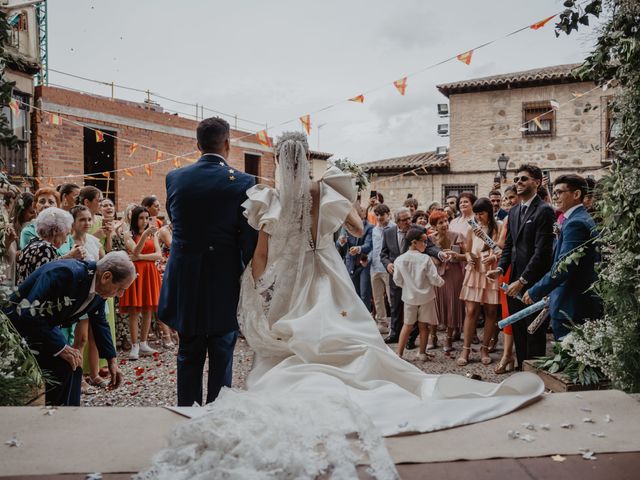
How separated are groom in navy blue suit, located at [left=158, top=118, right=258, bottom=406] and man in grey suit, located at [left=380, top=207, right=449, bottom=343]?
348 centimetres

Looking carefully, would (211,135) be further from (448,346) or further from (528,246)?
(448,346)

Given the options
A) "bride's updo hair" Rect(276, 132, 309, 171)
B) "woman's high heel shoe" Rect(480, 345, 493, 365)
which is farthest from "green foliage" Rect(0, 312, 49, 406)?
"woman's high heel shoe" Rect(480, 345, 493, 365)

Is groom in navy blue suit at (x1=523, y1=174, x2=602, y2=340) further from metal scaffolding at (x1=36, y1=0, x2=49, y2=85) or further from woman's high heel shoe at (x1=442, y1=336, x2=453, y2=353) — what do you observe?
metal scaffolding at (x1=36, y1=0, x2=49, y2=85)

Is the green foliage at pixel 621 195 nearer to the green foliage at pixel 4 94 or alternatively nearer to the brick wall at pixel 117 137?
the green foliage at pixel 4 94

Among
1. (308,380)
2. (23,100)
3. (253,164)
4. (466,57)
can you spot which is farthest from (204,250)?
(253,164)

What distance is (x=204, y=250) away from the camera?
11.5 feet

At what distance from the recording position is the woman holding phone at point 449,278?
6684mm

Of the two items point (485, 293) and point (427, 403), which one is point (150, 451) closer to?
point (427, 403)

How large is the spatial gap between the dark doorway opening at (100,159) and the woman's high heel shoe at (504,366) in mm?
12943

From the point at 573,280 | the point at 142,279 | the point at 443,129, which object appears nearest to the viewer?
the point at 573,280

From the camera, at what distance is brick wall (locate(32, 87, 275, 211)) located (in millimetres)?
13500

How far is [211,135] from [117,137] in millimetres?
12635

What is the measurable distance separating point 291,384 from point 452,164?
57.0 feet

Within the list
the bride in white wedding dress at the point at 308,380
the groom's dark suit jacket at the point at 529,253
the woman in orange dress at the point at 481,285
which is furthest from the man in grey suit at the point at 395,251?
the bride in white wedding dress at the point at 308,380
